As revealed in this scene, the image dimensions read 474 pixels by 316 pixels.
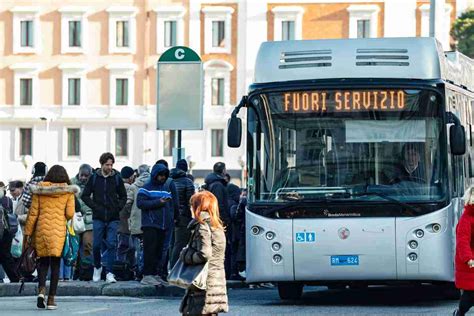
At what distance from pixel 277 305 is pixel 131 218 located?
4213mm

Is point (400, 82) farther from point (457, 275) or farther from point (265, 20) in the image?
point (265, 20)

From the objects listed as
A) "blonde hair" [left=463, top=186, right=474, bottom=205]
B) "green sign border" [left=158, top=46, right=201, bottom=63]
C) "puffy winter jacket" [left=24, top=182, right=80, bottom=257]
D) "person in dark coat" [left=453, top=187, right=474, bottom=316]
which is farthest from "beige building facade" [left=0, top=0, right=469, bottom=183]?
"blonde hair" [left=463, top=186, right=474, bottom=205]

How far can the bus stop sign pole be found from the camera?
25.7 m

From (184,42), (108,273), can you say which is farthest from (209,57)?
(108,273)

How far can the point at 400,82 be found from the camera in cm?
1964

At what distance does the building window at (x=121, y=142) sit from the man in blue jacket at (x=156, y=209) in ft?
243

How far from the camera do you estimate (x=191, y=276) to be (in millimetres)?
13664

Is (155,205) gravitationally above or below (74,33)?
below

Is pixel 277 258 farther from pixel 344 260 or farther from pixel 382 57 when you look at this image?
pixel 382 57

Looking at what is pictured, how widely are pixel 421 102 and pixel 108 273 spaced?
6.00 metres

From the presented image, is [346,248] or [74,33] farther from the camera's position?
[74,33]

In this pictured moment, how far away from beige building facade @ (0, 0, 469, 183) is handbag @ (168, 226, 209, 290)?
8118 centimetres

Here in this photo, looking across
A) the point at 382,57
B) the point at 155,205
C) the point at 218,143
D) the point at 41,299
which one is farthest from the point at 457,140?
the point at 218,143

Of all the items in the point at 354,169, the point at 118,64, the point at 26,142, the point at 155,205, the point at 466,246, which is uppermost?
the point at 118,64
